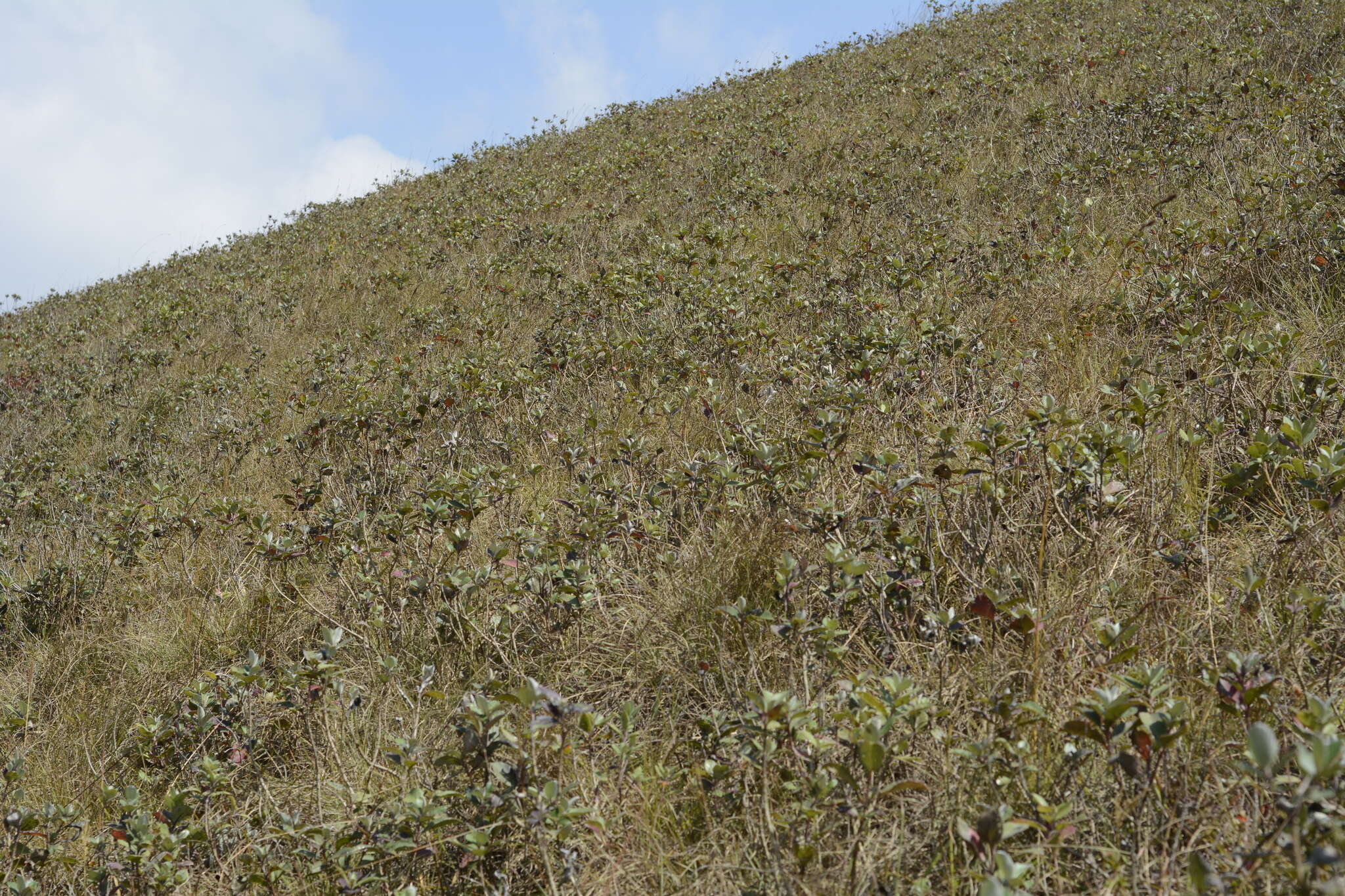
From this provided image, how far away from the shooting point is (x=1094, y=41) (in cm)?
1070

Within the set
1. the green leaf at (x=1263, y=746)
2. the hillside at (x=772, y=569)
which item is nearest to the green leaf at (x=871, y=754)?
the hillside at (x=772, y=569)

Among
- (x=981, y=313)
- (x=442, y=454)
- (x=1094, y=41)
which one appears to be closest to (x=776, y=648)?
(x=442, y=454)

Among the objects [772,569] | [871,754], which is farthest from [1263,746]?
[772,569]

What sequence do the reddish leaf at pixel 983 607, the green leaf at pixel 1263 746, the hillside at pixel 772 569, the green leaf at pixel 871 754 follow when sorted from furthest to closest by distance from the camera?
the reddish leaf at pixel 983 607
the hillside at pixel 772 569
the green leaf at pixel 871 754
the green leaf at pixel 1263 746

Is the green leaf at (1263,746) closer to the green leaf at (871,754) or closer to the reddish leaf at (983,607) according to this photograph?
the green leaf at (871,754)

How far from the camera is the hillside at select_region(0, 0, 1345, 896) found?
189cm

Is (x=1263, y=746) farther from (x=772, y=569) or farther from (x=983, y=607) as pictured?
(x=772, y=569)

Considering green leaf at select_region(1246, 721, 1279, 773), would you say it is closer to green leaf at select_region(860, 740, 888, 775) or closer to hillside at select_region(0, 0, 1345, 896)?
hillside at select_region(0, 0, 1345, 896)

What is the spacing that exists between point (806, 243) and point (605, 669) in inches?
219

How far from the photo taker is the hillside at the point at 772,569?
1892 mm

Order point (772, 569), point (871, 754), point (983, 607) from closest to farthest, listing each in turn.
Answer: point (871, 754), point (983, 607), point (772, 569)

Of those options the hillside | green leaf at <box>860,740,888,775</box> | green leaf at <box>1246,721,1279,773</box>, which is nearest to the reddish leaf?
the hillside

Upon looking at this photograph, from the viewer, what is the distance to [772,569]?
2.97 meters

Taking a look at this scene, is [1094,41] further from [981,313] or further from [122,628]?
[122,628]
